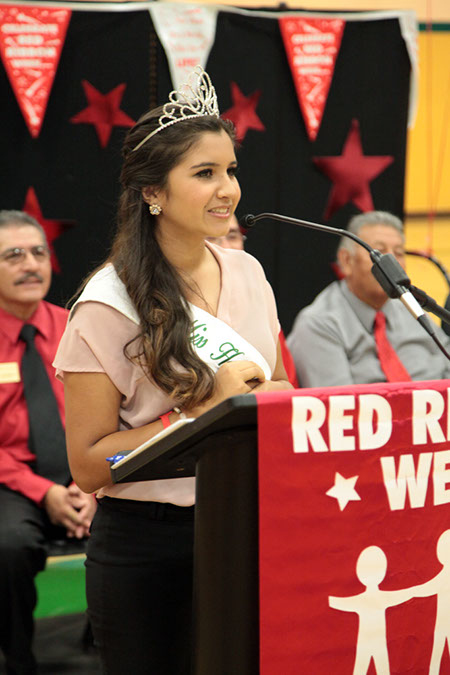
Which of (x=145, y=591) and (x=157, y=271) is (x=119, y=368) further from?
(x=145, y=591)

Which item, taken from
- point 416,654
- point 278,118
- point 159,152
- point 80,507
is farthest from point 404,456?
point 278,118

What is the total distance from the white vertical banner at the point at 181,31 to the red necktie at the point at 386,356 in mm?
1360

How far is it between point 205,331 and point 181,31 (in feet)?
8.45

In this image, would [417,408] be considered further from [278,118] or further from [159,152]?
[278,118]

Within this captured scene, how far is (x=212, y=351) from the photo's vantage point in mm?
1494

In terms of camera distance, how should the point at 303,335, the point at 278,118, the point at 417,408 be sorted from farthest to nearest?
the point at 278,118
the point at 303,335
the point at 417,408

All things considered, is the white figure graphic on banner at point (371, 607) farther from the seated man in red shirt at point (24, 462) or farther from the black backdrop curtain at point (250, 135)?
the black backdrop curtain at point (250, 135)

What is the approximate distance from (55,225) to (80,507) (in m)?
1.38

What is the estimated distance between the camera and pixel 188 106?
1.58m

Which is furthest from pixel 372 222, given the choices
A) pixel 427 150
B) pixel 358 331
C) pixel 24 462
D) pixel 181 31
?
pixel 427 150

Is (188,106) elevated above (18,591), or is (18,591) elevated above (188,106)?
(188,106)

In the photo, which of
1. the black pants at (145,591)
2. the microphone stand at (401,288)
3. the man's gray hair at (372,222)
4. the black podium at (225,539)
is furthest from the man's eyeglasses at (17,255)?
the black podium at (225,539)

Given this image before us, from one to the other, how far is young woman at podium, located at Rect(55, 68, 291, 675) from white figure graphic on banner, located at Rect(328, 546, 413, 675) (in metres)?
0.36

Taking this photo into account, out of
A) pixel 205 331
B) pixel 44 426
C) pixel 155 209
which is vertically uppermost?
pixel 155 209
